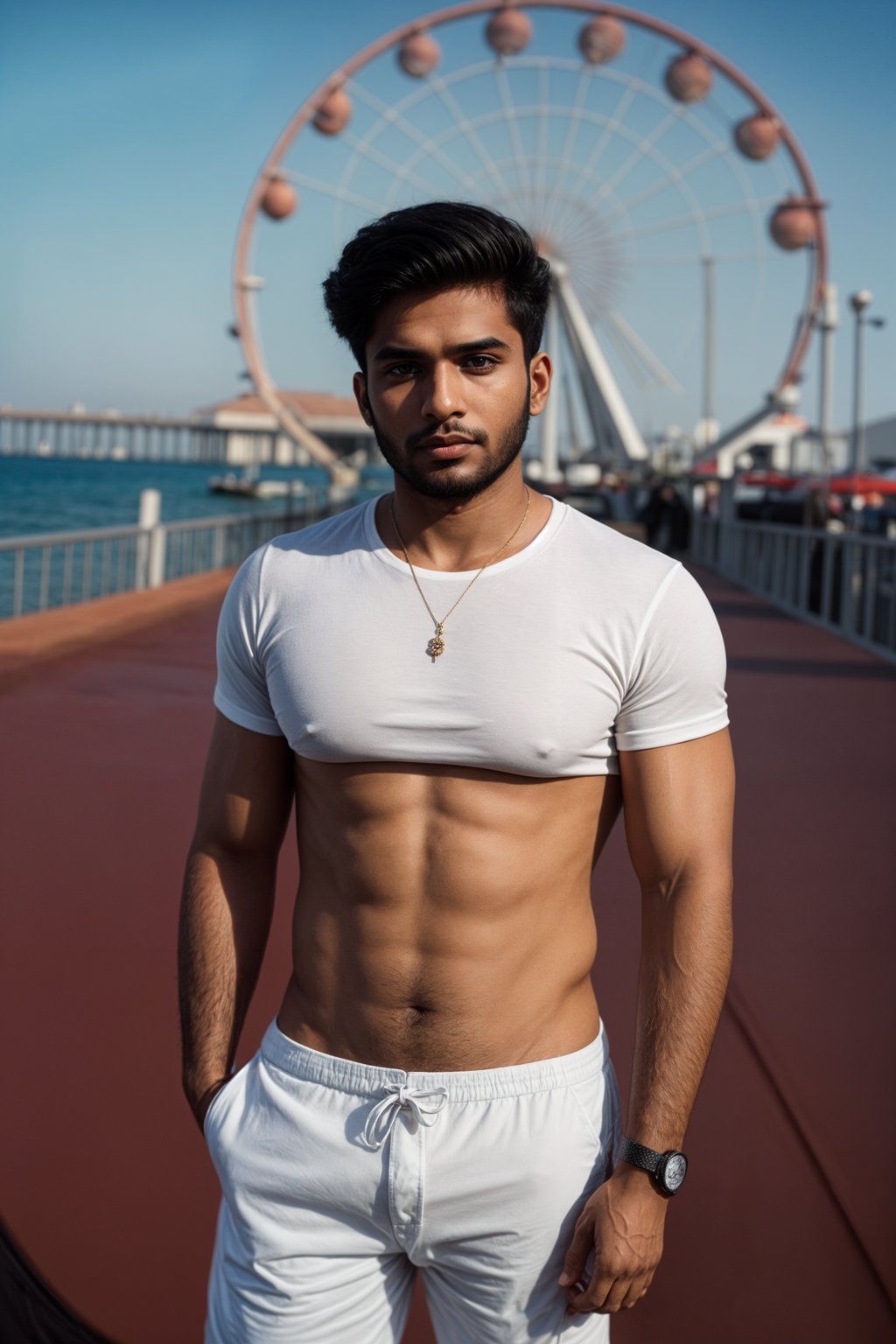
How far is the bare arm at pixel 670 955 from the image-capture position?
1.35 m

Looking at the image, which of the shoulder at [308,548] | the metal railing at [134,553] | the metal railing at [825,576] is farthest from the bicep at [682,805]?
the metal railing at [825,576]

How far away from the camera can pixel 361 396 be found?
1541mm

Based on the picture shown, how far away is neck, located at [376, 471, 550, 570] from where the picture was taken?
1.44 metres

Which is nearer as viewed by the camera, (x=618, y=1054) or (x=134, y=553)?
(x=618, y=1054)

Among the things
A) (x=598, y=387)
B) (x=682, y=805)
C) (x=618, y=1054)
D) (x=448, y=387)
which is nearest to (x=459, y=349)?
(x=448, y=387)

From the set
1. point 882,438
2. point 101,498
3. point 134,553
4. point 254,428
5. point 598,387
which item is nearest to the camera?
point 134,553

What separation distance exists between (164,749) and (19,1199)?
362cm

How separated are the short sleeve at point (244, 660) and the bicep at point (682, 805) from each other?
0.42m

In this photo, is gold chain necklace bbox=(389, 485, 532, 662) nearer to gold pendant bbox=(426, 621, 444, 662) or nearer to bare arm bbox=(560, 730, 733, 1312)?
gold pendant bbox=(426, 621, 444, 662)

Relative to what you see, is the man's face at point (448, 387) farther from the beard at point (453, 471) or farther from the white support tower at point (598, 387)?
the white support tower at point (598, 387)

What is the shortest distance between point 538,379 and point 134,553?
1653 centimetres

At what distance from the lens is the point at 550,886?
1.44 m

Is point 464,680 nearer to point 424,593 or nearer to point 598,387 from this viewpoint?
point 424,593

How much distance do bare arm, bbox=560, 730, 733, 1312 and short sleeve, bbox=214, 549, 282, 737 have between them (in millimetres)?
419
